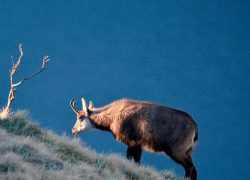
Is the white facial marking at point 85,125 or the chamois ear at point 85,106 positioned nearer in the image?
the chamois ear at point 85,106

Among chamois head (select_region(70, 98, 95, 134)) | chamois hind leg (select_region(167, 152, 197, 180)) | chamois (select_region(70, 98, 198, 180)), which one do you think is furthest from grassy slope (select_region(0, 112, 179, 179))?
chamois head (select_region(70, 98, 95, 134))

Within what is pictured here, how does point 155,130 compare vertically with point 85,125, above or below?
below

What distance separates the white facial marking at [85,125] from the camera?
21.4 meters

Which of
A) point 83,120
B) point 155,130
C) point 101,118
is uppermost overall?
point 83,120

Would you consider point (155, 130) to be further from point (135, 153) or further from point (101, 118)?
point (101, 118)

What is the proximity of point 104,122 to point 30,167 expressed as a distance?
25.6 ft

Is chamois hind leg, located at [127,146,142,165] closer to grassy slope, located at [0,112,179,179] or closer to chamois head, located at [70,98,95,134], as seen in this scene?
grassy slope, located at [0,112,179,179]

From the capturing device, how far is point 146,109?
19469mm

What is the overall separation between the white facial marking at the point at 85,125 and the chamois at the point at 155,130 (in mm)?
1285

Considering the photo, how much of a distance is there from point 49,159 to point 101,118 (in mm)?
6751

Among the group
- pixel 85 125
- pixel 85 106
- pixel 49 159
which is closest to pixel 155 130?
pixel 85 106

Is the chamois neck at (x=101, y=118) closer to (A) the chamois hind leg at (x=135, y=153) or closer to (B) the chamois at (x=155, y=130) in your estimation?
(B) the chamois at (x=155, y=130)

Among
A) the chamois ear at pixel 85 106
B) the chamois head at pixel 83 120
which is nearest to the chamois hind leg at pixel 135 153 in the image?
the chamois head at pixel 83 120

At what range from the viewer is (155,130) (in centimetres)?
1886
